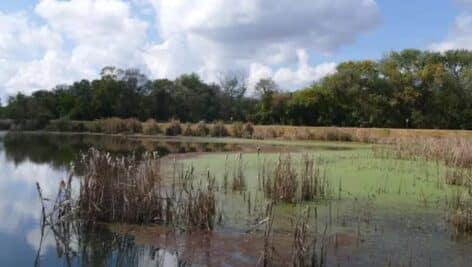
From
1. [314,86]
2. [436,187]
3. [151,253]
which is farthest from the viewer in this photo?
[314,86]

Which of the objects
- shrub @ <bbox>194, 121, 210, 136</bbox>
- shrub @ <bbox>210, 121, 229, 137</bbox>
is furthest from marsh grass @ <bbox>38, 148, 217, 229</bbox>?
shrub @ <bbox>194, 121, 210, 136</bbox>

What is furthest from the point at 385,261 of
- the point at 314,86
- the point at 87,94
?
the point at 87,94

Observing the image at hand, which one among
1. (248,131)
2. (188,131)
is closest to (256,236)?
(248,131)

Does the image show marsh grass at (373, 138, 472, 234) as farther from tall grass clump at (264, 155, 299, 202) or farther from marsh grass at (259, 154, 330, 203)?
tall grass clump at (264, 155, 299, 202)

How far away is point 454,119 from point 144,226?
1616 inches

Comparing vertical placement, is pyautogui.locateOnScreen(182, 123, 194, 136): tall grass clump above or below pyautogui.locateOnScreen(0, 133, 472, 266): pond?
above

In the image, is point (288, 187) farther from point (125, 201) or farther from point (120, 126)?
point (120, 126)

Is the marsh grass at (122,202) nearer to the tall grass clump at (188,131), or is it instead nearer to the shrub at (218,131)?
the shrub at (218,131)

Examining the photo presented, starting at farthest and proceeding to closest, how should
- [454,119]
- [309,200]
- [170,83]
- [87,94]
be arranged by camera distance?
[170,83] < [87,94] < [454,119] < [309,200]

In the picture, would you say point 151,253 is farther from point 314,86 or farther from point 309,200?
point 314,86

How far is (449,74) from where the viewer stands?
44.2 metres

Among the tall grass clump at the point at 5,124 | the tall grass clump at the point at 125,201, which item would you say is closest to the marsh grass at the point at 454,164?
the tall grass clump at the point at 125,201

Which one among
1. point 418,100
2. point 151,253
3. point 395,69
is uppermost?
point 395,69

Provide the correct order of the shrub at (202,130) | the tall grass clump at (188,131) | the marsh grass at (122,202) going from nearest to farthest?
the marsh grass at (122,202)
the shrub at (202,130)
the tall grass clump at (188,131)
